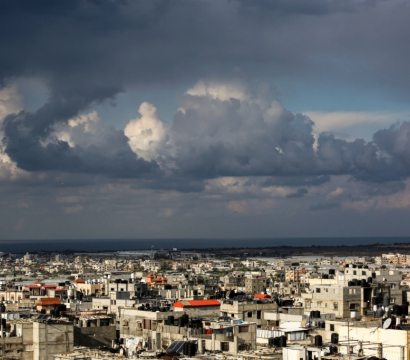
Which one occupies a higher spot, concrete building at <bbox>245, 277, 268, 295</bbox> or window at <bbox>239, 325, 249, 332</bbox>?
window at <bbox>239, 325, 249, 332</bbox>

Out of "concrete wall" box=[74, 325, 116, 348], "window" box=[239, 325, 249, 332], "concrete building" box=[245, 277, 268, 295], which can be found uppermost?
"window" box=[239, 325, 249, 332]

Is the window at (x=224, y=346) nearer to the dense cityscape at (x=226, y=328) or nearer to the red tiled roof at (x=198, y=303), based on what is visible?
the dense cityscape at (x=226, y=328)

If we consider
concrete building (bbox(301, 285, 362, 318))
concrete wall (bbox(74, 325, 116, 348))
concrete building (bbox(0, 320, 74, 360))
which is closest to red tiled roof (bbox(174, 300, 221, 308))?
concrete building (bbox(301, 285, 362, 318))

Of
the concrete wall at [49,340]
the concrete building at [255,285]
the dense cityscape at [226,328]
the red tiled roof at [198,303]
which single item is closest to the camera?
the dense cityscape at [226,328]

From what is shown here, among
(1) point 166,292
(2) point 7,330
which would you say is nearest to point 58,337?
(2) point 7,330

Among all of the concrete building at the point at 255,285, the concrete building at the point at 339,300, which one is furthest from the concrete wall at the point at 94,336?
the concrete building at the point at 255,285

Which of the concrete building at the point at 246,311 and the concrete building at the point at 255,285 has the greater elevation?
the concrete building at the point at 246,311

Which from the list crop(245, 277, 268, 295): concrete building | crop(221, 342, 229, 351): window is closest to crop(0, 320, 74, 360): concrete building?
crop(221, 342, 229, 351): window

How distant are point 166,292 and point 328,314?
44887mm

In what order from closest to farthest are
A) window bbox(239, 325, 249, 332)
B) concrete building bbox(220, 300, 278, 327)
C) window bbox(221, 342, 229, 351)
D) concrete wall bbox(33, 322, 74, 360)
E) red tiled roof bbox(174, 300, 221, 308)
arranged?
concrete wall bbox(33, 322, 74, 360) → window bbox(221, 342, 229, 351) → window bbox(239, 325, 249, 332) → concrete building bbox(220, 300, 278, 327) → red tiled roof bbox(174, 300, 221, 308)

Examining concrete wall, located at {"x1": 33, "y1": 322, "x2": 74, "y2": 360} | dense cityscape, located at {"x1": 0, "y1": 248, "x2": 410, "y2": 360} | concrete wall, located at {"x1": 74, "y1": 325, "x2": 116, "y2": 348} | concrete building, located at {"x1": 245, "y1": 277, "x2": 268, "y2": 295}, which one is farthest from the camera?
concrete building, located at {"x1": 245, "y1": 277, "x2": 268, "y2": 295}

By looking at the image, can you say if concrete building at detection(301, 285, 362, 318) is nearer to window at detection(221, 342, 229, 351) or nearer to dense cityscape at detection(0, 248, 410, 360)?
dense cityscape at detection(0, 248, 410, 360)

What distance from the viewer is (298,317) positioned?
233ft

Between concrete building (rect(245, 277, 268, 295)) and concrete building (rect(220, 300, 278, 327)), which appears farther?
concrete building (rect(245, 277, 268, 295))
